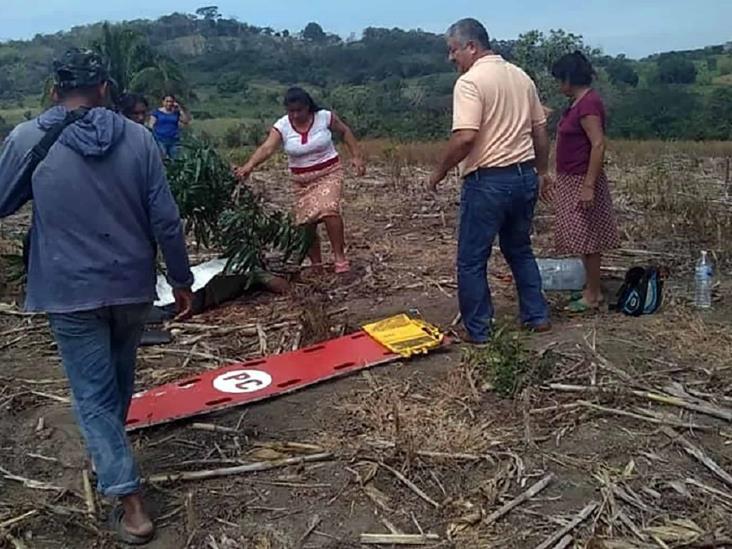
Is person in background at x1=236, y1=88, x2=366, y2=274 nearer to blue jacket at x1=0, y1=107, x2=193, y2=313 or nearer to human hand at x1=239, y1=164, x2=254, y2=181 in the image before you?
human hand at x1=239, y1=164, x2=254, y2=181

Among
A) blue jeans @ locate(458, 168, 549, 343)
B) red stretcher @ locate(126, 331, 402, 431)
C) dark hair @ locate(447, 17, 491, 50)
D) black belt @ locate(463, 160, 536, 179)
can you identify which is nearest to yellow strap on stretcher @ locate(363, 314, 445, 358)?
red stretcher @ locate(126, 331, 402, 431)

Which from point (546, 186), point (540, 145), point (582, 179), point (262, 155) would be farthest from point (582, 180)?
point (262, 155)

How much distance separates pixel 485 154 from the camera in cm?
570

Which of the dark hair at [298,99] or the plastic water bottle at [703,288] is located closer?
the plastic water bottle at [703,288]

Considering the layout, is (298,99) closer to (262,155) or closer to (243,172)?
(262,155)

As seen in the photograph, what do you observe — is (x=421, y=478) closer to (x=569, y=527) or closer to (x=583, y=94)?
(x=569, y=527)

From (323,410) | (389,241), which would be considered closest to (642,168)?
(389,241)

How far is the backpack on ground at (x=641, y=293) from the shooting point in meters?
6.51

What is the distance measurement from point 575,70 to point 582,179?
694 millimetres

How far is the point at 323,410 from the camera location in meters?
5.04

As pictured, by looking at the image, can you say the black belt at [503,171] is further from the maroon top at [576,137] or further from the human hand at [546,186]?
the maroon top at [576,137]

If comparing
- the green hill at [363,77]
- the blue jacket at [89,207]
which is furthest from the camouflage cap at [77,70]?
the green hill at [363,77]

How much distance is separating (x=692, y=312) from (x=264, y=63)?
69.7 m

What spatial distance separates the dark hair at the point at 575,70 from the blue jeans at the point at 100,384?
349cm
